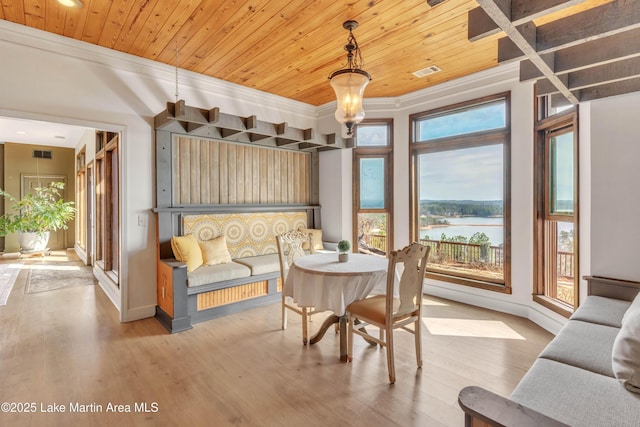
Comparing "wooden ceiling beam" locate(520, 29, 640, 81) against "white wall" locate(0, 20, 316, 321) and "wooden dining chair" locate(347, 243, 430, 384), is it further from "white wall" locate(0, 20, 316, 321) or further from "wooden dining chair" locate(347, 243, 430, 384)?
"white wall" locate(0, 20, 316, 321)

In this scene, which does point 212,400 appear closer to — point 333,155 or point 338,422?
point 338,422

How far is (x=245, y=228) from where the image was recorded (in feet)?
14.9

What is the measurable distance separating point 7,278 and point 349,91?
6665 millimetres

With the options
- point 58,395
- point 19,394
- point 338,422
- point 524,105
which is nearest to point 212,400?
point 338,422

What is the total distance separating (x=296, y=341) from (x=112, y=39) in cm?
353

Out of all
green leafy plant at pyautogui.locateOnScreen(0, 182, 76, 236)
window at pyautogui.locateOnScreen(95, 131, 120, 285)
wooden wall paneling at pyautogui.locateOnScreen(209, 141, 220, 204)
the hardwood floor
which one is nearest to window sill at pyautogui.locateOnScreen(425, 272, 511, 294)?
the hardwood floor

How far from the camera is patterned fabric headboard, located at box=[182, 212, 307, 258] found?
161 inches

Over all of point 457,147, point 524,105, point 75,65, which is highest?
point 75,65

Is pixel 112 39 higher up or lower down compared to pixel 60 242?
higher up

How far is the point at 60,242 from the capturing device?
8.65 meters

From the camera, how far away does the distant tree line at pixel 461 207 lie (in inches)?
160

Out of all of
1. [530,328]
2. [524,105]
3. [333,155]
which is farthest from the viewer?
[333,155]

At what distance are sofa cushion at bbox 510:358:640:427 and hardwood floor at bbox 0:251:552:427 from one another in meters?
0.72

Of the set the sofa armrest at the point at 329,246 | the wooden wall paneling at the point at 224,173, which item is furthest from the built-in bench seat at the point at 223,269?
the sofa armrest at the point at 329,246
